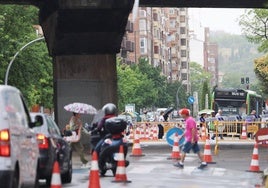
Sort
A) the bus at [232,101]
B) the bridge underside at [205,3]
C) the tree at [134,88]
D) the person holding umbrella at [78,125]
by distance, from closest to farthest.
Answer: the person holding umbrella at [78,125], the bridge underside at [205,3], the bus at [232,101], the tree at [134,88]

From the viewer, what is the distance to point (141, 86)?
96.8m

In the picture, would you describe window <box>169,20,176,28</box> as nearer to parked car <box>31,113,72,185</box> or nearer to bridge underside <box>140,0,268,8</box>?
bridge underside <box>140,0,268,8</box>

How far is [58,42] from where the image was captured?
30.1 meters

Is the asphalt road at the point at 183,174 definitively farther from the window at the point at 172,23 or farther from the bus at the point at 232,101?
the window at the point at 172,23

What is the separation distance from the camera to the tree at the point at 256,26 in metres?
60.5

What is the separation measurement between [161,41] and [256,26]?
256 feet

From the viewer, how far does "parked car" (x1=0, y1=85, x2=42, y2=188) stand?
995 centimetres

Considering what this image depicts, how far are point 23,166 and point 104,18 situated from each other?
18.8 metres

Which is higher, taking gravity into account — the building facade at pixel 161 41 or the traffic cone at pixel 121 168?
the building facade at pixel 161 41

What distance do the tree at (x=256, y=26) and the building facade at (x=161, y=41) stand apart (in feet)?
135

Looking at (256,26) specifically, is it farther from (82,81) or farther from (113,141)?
(113,141)

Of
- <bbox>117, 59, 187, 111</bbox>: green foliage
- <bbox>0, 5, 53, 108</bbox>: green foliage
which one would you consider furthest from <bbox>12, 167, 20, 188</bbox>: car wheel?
<bbox>117, 59, 187, 111</bbox>: green foliage

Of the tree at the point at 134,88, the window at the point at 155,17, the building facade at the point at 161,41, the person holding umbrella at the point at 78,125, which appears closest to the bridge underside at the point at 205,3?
the person holding umbrella at the point at 78,125

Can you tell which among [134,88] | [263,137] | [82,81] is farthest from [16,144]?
[134,88]
